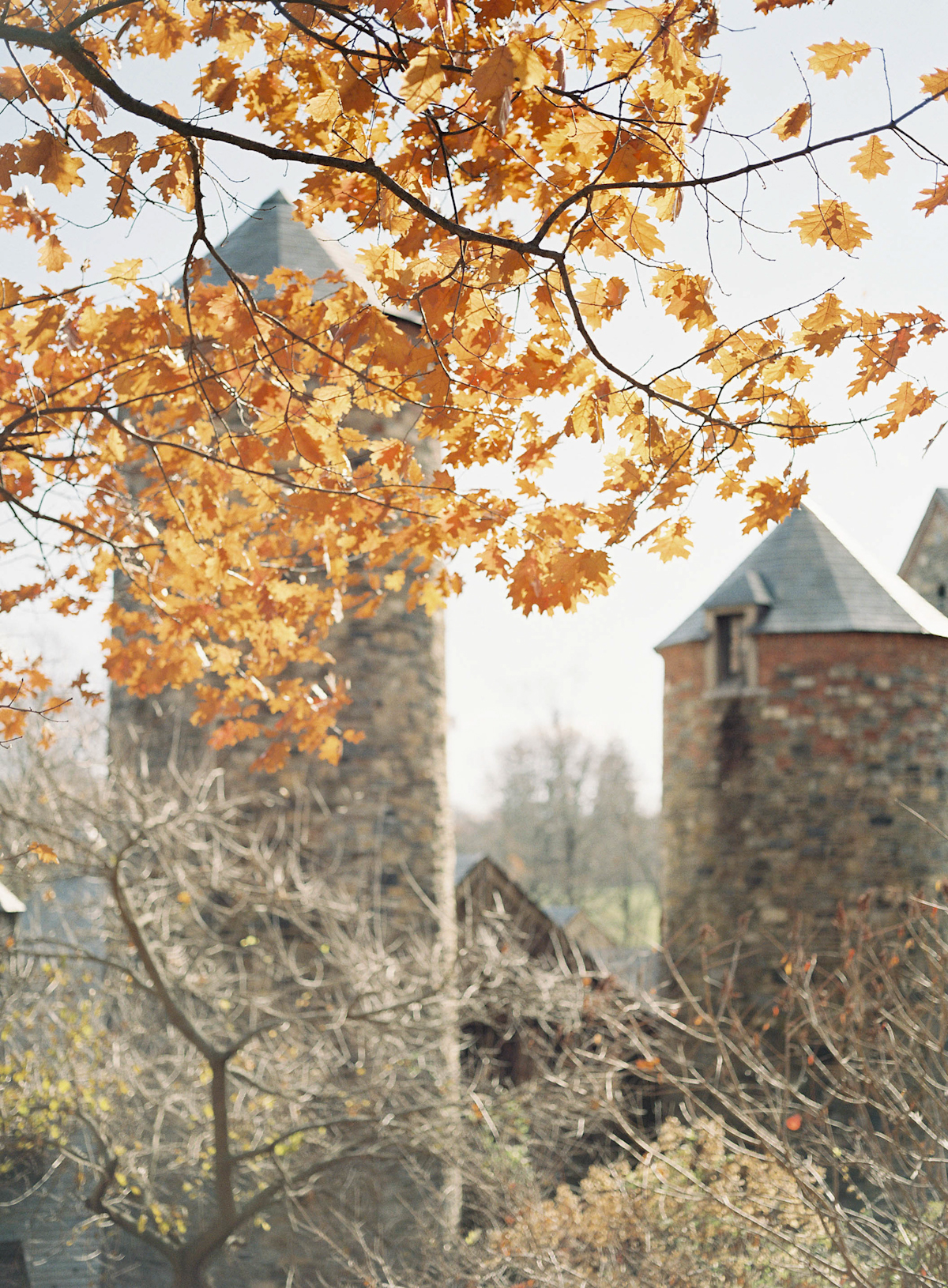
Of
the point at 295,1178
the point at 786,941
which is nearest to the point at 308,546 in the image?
the point at 295,1178

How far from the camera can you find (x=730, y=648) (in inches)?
579

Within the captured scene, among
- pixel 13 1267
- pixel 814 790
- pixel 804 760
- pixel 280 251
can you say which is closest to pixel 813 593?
pixel 804 760

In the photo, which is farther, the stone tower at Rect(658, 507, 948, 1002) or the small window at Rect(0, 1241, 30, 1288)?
the stone tower at Rect(658, 507, 948, 1002)

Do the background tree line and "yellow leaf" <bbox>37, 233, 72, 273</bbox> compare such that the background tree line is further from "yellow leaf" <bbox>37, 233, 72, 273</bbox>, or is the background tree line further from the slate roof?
"yellow leaf" <bbox>37, 233, 72, 273</bbox>

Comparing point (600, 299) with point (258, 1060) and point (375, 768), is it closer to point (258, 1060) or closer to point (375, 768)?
point (258, 1060)

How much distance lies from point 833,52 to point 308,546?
112 inches

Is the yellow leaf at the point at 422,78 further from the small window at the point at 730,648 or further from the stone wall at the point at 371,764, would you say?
the small window at the point at 730,648

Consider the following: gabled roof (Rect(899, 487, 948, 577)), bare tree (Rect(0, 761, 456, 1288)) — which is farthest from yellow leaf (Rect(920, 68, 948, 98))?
gabled roof (Rect(899, 487, 948, 577))

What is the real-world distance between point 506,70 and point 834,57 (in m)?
1.10

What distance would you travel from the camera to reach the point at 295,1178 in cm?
675

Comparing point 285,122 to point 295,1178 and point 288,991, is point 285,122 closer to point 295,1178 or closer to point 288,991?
point 295,1178

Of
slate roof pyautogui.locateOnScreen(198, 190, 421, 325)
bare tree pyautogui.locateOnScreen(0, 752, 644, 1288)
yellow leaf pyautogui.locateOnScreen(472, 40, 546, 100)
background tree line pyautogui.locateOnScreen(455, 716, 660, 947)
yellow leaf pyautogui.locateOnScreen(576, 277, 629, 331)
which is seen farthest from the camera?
background tree line pyautogui.locateOnScreen(455, 716, 660, 947)

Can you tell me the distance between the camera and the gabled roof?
56.1 feet

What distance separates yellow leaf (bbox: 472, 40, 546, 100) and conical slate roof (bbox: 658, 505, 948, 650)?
468 inches
